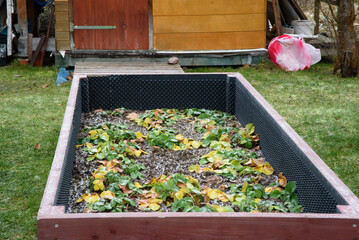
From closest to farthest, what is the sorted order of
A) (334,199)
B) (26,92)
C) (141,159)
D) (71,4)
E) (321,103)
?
1. (334,199)
2. (141,159)
3. (321,103)
4. (26,92)
5. (71,4)

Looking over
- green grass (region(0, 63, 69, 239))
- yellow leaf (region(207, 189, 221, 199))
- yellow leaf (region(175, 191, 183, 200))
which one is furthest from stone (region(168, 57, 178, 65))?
yellow leaf (region(175, 191, 183, 200))

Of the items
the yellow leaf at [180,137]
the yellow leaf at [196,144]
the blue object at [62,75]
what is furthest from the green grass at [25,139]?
the yellow leaf at [196,144]

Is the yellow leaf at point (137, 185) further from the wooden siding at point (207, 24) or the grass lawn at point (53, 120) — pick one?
the wooden siding at point (207, 24)

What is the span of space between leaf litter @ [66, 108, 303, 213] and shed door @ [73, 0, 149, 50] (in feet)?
15.6

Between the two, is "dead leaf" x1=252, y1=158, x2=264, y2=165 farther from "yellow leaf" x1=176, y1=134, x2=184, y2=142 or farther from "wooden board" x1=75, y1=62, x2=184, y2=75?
"wooden board" x1=75, y1=62, x2=184, y2=75

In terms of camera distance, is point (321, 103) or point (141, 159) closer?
point (141, 159)

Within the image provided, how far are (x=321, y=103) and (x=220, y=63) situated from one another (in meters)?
3.14

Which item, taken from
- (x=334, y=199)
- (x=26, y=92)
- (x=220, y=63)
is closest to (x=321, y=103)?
(x=220, y=63)

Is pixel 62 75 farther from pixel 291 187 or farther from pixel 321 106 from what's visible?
pixel 291 187

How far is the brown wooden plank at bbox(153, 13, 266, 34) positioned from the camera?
9992 millimetres

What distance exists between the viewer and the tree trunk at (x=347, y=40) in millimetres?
9234

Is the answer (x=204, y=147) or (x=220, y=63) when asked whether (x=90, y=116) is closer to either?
(x=204, y=147)

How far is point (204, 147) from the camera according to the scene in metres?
4.52

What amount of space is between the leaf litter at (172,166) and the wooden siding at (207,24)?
4.75 meters
